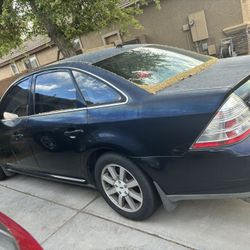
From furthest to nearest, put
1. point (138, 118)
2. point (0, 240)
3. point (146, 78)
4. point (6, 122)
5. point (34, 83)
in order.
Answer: point (6, 122), point (34, 83), point (146, 78), point (138, 118), point (0, 240)

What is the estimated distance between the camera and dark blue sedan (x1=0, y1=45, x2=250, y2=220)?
2.49 m

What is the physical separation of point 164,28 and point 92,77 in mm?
10206

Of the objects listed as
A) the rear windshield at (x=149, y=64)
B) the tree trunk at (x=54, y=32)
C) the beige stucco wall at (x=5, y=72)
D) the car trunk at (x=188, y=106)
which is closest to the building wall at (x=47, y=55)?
the beige stucco wall at (x=5, y=72)

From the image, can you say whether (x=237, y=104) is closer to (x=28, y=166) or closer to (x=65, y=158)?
(x=65, y=158)

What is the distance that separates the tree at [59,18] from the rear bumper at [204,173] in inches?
252

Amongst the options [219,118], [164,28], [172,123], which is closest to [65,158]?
[172,123]

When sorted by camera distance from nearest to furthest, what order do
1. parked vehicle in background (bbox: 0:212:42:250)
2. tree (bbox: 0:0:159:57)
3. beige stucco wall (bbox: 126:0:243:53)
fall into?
1. parked vehicle in background (bbox: 0:212:42:250)
2. tree (bbox: 0:0:159:57)
3. beige stucco wall (bbox: 126:0:243:53)

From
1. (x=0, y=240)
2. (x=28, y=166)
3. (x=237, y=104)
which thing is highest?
(x=237, y=104)

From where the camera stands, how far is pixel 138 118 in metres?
2.79

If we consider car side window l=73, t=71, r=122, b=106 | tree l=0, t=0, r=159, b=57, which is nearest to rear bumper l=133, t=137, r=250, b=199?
car side window l=73, t=71, r=122, b=106

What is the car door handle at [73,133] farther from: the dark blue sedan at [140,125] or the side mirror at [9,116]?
the side mirror at [9,116]

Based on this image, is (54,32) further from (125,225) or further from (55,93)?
(125,225)

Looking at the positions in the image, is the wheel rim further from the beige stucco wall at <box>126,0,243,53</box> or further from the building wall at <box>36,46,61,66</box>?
the building wall at <box>36,46,61,66</box>

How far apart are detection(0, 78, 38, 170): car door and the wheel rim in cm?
125
